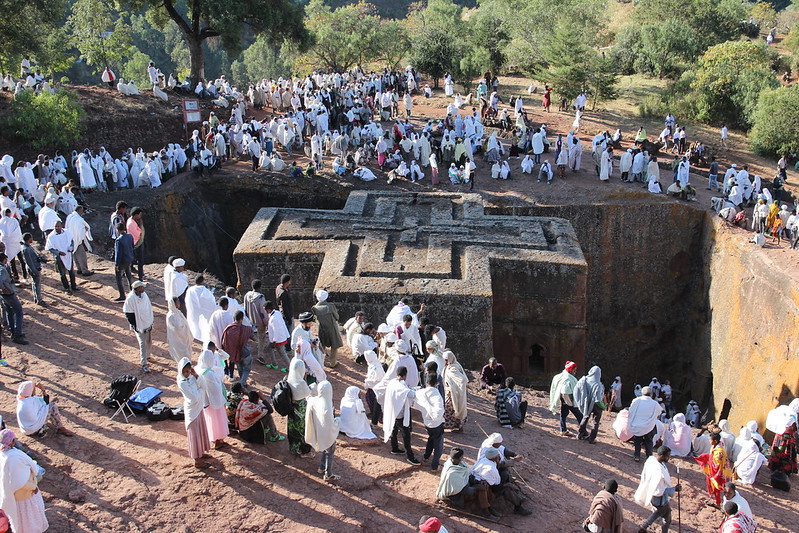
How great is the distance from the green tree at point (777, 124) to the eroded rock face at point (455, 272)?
1213cm

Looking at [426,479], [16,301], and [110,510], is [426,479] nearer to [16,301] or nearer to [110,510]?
[110,510]

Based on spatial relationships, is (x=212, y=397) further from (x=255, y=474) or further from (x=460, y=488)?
(x=460, y=488)

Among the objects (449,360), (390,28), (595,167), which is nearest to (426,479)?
(449,360)

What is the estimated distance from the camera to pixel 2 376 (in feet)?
30.8

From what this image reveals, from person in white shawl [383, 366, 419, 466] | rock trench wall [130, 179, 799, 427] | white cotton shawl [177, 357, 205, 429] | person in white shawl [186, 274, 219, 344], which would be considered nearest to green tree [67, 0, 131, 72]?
rock trench wall [130, 179, 799, 427]

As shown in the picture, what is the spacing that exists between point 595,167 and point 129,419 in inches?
634

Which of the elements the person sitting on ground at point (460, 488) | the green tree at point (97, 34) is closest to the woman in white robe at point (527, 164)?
the person sitting on ground at point (460, 488)

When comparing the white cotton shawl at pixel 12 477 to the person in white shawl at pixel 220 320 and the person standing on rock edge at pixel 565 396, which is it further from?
the person standing on rock edge at pixel 565 396

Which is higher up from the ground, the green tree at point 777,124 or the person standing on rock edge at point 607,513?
the green tree at point 777,124

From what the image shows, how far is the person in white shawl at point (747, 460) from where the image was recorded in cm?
909

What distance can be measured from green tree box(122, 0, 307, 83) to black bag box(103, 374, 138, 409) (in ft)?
62.8

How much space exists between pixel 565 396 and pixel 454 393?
159 centimetres

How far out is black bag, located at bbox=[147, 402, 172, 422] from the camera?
8.50 meters

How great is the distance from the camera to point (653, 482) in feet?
24.6
